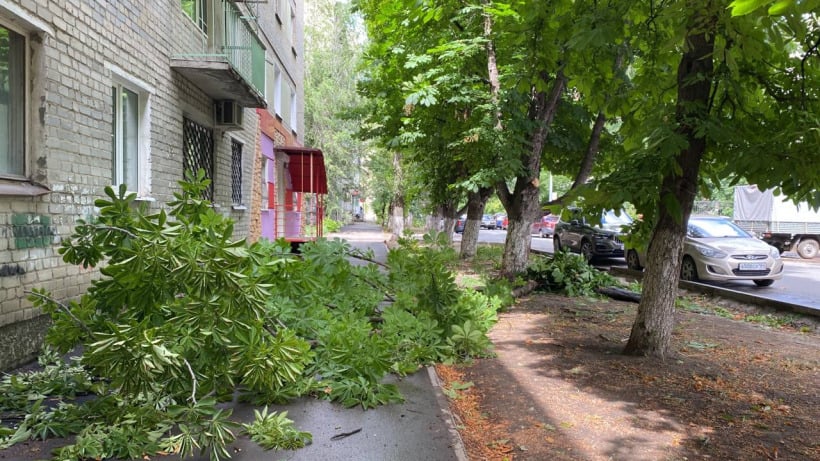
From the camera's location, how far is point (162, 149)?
810cm

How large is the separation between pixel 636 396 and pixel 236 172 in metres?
10.3

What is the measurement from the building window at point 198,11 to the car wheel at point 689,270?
37.0 ft

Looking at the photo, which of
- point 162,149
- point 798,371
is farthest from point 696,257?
point 162,149

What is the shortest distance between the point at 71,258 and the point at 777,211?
75.9 ft

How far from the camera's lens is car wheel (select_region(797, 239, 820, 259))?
65.9 ft

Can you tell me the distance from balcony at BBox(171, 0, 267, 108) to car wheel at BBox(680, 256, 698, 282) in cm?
992

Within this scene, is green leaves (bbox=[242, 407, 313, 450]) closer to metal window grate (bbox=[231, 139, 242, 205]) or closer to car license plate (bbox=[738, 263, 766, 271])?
metal window grate (bbox=[231, 139, 242, 205])

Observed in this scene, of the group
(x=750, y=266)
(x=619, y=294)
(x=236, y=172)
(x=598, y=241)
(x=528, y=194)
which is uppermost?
(x=236, y=172)

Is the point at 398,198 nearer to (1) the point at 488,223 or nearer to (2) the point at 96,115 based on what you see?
(2) the point at 96,115

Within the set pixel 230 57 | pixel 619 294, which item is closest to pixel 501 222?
pixel 619 294

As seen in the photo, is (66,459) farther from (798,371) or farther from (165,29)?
(165,29)

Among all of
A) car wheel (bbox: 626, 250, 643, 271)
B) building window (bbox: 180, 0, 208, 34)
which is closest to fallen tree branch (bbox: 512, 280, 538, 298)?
car wheel (bbox: 626, 250, 643, 271)

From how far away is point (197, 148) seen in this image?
32.8 feet

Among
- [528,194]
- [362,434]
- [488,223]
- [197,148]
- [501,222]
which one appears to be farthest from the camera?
[488,223]
